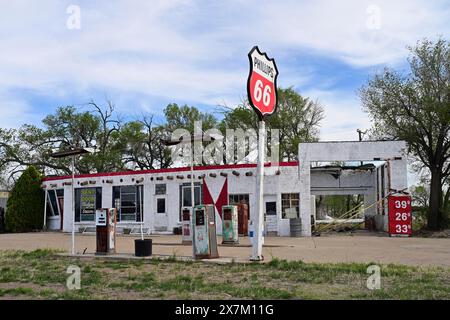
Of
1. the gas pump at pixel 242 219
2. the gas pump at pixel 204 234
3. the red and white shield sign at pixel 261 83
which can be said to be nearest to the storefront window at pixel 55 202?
the gas pump at pixel 242 219

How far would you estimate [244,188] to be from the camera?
85.0 ft

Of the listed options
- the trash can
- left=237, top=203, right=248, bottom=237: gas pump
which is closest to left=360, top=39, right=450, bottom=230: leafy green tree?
left=237, top=203, right=248, bottom=237: gas pump

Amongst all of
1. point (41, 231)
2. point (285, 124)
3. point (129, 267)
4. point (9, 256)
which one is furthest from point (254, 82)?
point (285, 124)

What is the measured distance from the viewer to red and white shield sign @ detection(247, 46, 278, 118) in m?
12.4

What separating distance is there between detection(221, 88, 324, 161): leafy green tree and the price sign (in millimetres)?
18100

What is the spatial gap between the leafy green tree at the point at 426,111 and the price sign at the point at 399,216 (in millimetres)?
2887

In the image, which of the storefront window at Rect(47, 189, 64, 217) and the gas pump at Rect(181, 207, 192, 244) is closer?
the gas pump at Rect(181, 207, 192, 244)

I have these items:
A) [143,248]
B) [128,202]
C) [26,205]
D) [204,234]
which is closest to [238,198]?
[128,202]

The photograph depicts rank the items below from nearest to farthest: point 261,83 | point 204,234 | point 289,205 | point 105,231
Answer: point 261,83 → point 204,234 → point 105,231 → point 289,205

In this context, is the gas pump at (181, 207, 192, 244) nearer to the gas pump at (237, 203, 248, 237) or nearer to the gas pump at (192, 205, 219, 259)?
the gas pump at (237, 203, 248, 237)

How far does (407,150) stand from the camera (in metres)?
26.4

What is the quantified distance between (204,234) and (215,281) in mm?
3943

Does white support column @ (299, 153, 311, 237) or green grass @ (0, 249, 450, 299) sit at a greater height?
white support column @ (299, 153, 311, 237)

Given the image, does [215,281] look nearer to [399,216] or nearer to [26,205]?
[399,216]
